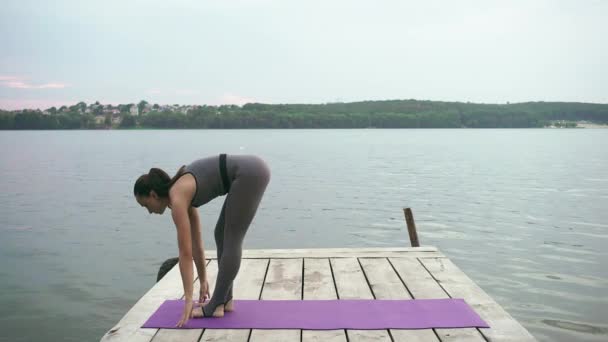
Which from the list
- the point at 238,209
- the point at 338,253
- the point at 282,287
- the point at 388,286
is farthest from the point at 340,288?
the point at 238,209

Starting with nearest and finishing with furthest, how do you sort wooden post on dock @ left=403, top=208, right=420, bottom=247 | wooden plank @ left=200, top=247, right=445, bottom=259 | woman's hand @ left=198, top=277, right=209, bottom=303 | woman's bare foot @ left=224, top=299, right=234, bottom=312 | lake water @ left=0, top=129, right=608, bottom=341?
woman's bare foot @ left=224, top=299, right=234, bottom=312, woman's hand @ left=198, top=277, right=209, bottom=303, wooden plank @ left=200, top=247, right=445, bottom=259, lake water @ left=0, top=129, right=608, bottom=341, wooden post on dock @ left=403, top=208, right=420, bottom=247

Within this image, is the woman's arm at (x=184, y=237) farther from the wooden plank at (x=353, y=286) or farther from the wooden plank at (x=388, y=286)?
the wooden plank at (x=388, y=286)

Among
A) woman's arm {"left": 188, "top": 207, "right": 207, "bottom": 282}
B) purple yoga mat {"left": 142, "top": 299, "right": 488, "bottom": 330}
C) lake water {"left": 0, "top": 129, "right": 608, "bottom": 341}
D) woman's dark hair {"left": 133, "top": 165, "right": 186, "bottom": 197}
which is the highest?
woman's dark hair {"left": 133, "top": 165, "right": 186, "bottom": 197}

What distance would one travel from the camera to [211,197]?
483cm

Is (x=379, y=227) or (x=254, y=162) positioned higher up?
(x=254, y=162)

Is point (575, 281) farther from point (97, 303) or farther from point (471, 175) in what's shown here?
point (471, 175)

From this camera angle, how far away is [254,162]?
486cm

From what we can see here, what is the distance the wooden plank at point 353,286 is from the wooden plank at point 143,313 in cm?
179

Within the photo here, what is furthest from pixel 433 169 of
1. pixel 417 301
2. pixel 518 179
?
pixel 417 301

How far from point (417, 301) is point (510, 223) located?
13536mm

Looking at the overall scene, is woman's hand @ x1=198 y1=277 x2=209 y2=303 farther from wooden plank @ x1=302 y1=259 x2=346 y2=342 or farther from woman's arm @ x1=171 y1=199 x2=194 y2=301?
wooden plank @ x1=302 y1=259 x2=346 y2=342

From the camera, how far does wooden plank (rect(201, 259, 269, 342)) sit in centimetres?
467

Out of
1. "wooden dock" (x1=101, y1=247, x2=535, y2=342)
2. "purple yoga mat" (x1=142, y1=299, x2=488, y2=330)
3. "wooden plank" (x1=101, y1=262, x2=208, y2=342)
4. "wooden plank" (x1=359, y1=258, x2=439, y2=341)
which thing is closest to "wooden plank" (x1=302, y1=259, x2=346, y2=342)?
"wooden dock" (x1=101, y1=247, x2=535, y2=342)

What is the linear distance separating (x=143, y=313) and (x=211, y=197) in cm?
147
